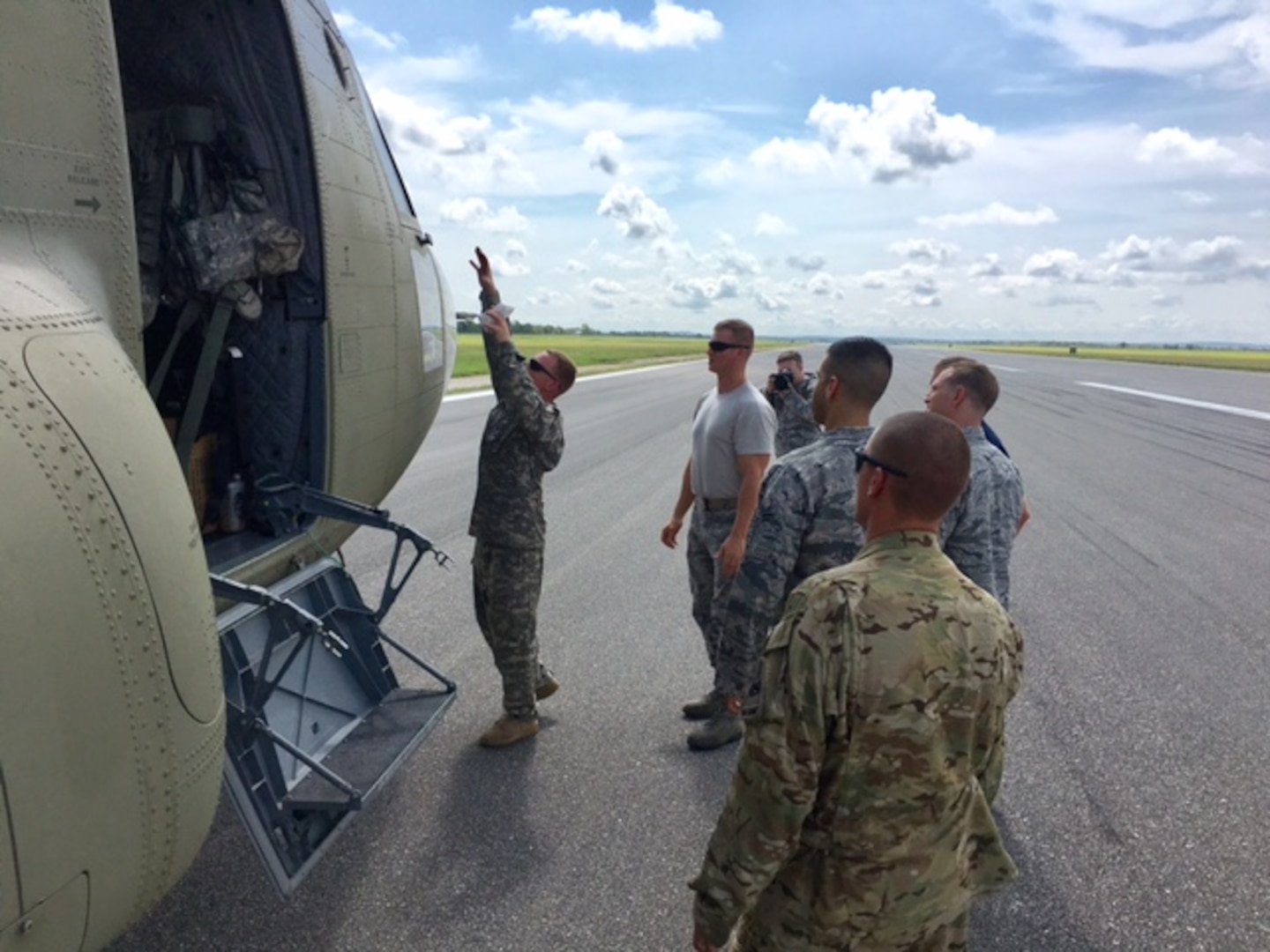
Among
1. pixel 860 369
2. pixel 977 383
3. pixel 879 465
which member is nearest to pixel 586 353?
pixel 977 383

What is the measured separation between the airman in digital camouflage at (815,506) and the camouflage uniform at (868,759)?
1.08 metres

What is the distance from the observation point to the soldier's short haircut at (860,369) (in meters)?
3.14

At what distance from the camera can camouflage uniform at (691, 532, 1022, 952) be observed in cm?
A: 176

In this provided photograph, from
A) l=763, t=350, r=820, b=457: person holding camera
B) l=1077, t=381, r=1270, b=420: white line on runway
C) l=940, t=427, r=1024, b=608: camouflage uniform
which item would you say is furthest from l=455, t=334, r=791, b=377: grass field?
l=1077, t=381, r=1270, b=420: white line on runway

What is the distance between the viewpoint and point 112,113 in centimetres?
244

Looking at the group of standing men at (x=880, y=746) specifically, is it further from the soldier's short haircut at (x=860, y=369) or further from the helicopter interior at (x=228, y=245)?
the helicopter interior at (x=228, y=245)

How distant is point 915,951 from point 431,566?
5.47 m

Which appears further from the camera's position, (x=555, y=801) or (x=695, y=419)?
(x=695, y=419)

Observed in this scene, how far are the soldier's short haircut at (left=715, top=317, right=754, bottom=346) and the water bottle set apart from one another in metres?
2.22

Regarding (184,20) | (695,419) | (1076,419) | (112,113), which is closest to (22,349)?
(112,113)

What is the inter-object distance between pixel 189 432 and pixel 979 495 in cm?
302

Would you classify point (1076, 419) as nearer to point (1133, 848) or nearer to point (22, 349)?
point (1133, 848)

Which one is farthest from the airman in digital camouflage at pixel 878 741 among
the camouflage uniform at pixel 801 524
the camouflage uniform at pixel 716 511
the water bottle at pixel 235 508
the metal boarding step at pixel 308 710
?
the water bottle at pixel 235 508

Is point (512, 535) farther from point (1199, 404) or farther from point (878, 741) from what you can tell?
point (1199, 404)
